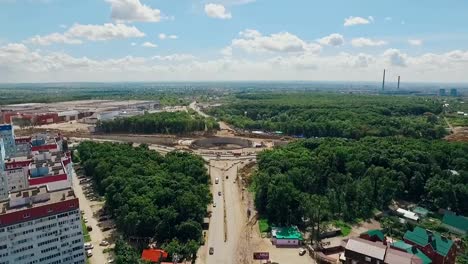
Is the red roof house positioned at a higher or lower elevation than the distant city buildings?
lower

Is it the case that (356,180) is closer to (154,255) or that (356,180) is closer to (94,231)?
(154,255)

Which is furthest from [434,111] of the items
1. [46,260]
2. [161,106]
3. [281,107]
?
[46,260]

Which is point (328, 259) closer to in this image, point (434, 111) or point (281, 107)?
point (281, 107)

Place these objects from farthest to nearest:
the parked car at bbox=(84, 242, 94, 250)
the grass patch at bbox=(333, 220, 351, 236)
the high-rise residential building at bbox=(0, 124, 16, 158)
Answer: the high-rise residential building at bbox=(0, 124, 16, 158)
the grass patch at bbox=(333, 220, 351, 236)
the parked car at bbox=(84, 242, 94, 250)

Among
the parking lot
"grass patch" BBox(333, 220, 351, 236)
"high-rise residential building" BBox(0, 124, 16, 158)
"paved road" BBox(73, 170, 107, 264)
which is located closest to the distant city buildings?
"paved road" BBox(73, 170, 107, 264)

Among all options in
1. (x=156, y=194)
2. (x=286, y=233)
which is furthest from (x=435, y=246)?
(x=156, y=194)

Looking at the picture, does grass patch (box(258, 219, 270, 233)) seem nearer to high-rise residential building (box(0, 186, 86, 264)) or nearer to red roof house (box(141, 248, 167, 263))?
red roof house (box(141, 248, 167, 263))
